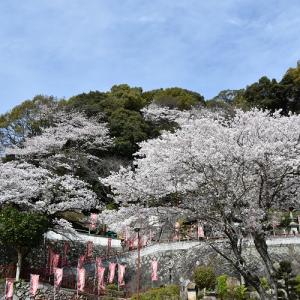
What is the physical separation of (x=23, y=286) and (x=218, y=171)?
12009 mm

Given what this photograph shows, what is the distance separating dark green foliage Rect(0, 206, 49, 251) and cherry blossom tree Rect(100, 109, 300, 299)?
25.1 ft

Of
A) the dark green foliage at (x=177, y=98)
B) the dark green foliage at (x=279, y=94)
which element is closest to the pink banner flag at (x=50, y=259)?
the dark green foliage at (x=279, y=94)

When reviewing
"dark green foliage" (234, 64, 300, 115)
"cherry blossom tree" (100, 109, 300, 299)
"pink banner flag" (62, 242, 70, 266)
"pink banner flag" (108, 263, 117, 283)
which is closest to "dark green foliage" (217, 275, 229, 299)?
"cherry blossom tree" (100, 109, 300, 299)

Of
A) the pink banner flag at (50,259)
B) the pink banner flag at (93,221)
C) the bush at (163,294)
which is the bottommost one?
the bush at (163,294)

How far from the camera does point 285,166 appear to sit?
13195 mm

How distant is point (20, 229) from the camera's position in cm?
2075

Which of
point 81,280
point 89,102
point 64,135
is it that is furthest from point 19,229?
point 89,102

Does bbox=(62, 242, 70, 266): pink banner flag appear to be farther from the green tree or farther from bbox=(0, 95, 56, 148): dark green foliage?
bbox=(0, 95, 56, 148): dark green foliage

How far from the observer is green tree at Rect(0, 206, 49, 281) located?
20.7 m

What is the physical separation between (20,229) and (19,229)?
44 mm

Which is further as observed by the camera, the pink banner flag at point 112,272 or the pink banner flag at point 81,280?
the pink banner flag at point 112,272

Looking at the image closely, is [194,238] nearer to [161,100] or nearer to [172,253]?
[172,253]

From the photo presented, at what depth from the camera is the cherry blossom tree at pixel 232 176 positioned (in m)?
12.6

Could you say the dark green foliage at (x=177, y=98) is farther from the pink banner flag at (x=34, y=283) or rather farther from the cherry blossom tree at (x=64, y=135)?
the pink banner flag at (x=34, y=283)
